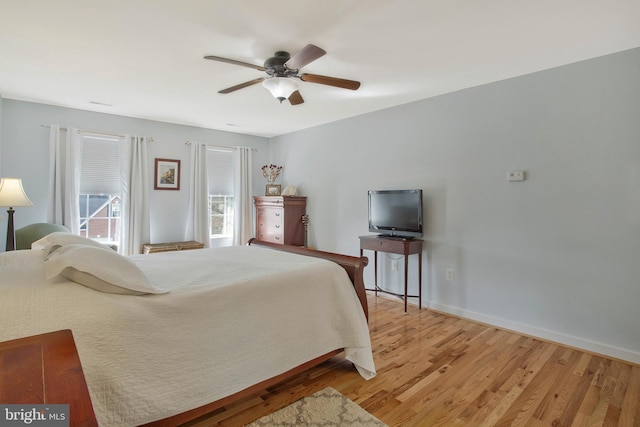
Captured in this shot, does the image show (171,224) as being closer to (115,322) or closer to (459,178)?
(115,322)

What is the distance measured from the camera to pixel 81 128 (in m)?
4.11

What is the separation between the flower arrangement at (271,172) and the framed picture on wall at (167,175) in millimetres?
1421

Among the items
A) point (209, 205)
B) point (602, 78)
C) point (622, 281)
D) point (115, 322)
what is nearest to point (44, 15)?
point (115, 322)

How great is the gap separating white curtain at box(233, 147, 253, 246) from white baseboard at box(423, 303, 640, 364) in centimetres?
337

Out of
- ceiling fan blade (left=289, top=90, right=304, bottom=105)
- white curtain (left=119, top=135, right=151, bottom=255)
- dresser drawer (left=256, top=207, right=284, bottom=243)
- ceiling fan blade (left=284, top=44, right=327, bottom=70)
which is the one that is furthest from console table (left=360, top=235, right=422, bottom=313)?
white curtain (left=119, top=135, right=151, bottom=255)

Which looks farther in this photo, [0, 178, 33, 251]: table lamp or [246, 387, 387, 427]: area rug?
[0, 178, 33, 251]: table lamp

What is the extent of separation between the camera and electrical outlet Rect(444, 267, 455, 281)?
3.48m

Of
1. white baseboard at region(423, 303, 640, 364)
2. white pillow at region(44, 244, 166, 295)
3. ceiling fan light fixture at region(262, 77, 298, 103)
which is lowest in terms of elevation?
white baseboard at region(423, 303, 640, 364)

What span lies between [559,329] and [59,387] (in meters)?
3.48

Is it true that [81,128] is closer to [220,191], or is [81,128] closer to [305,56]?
[220,191]

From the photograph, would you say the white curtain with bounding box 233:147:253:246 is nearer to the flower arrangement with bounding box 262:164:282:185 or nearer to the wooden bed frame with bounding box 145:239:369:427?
the flower arrangement with bounding box 262:164:282:185

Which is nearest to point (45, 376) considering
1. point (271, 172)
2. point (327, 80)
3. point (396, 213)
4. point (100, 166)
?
point (327, 80)

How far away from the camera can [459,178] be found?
3408 millimetres

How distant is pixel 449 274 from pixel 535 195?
117 cm
